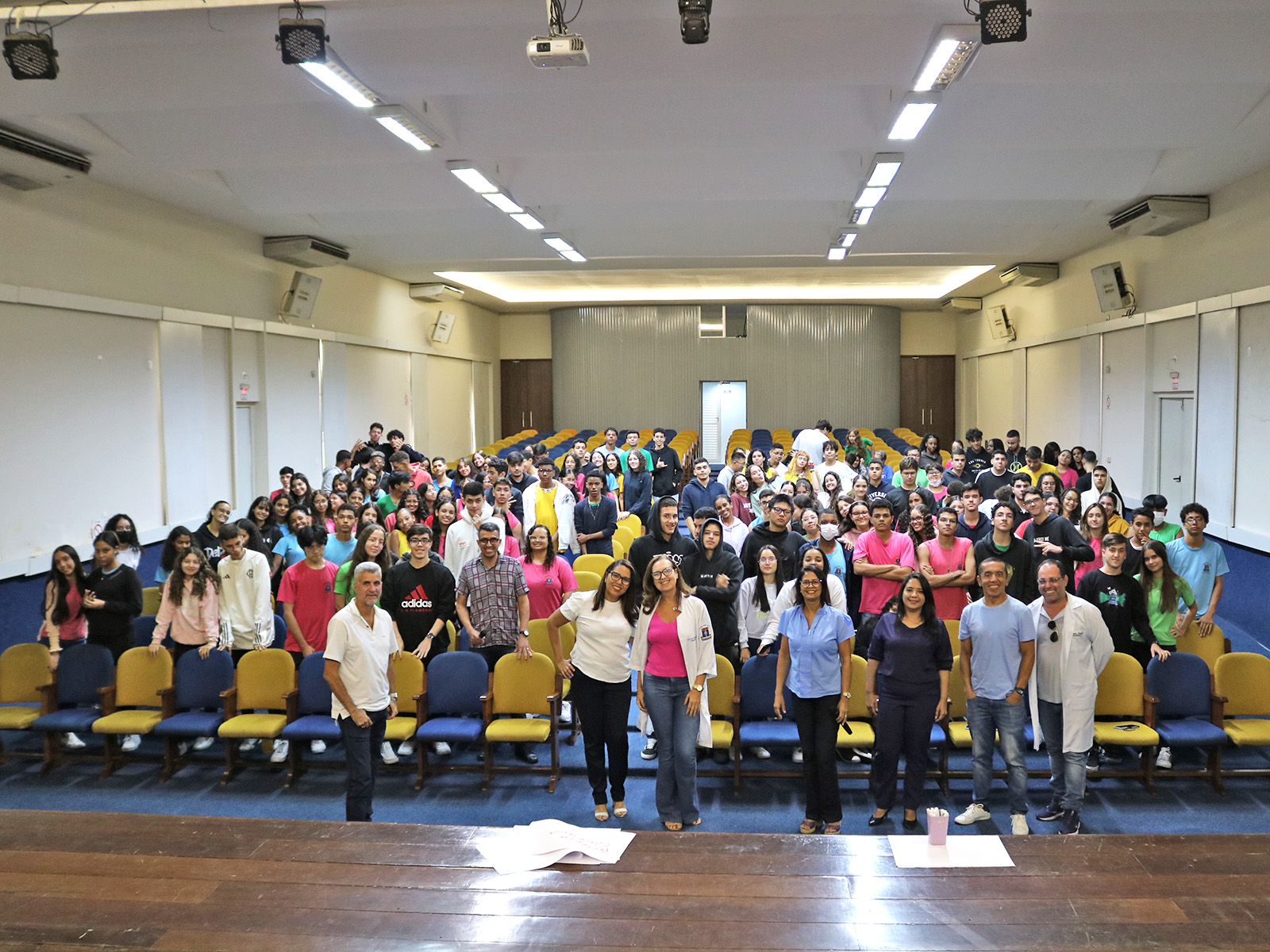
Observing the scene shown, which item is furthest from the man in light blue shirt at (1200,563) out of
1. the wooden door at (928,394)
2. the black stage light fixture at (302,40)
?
the wooden door at (928,394)

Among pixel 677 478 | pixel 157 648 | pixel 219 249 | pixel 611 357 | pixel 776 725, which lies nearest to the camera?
pixel 776 725

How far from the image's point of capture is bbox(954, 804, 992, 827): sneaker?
16.3ft

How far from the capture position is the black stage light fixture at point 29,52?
4.93 metres

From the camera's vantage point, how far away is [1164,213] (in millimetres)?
9844

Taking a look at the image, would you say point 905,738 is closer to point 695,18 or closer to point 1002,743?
point 1002,743

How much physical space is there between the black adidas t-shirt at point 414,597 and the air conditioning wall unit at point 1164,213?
28.8 ft

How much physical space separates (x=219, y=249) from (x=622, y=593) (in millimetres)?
8672

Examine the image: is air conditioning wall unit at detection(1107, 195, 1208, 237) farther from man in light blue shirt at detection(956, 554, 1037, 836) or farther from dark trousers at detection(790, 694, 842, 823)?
dark trousers at detection(790, 694, 842, 823)

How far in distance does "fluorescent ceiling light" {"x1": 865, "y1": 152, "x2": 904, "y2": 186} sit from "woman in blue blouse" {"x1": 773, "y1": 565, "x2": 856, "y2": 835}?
4.70m

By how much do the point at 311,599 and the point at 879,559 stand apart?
13.0ft

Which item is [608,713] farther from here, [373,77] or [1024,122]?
[1024,122]

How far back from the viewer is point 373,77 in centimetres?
609

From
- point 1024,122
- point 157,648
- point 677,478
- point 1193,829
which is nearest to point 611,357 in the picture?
point 677,478

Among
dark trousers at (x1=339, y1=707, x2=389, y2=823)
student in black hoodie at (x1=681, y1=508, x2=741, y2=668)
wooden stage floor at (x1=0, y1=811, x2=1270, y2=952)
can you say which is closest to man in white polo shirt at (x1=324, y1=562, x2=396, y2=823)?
dark trousers at (x1=339, y1=707, x2=389, y2=823)
